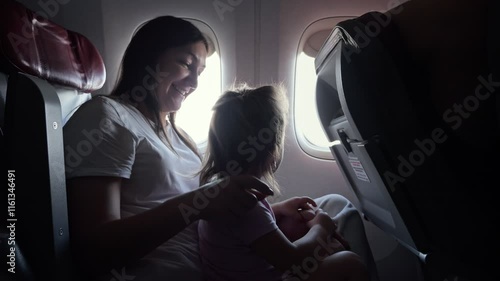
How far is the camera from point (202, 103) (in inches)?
77.8

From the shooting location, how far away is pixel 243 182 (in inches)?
33.6

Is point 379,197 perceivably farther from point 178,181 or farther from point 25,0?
point 25,0

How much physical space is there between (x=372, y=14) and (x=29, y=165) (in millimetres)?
799

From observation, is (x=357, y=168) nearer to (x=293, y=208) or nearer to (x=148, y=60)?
(x=293, y=208)

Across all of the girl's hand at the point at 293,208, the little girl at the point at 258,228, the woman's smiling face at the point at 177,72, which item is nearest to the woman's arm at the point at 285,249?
the little girl at the point at 258,228

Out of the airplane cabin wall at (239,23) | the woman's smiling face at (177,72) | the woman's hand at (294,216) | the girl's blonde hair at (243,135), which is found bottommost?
the woman's hand at (294,216)

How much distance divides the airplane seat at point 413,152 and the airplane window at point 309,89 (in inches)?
39.1

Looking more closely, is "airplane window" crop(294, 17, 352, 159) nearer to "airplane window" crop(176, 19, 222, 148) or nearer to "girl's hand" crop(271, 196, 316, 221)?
"airplane window" crop(176, 19, 222, 148)

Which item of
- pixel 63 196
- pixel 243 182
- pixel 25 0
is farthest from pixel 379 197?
pixel 25 0

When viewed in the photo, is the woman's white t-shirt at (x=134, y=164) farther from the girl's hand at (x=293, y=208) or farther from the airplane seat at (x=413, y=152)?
the airplane seat at (x=413, y=152)

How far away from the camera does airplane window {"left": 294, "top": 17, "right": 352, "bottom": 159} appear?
1.84m

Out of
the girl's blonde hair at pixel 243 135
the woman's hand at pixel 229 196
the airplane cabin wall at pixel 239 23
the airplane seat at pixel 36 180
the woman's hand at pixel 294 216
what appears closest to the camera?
the airplane seat at pixel 36 180

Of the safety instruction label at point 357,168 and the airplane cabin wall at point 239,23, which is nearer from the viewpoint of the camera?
the safety instruction label at point 357,168

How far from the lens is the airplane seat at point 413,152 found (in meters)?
0.75
